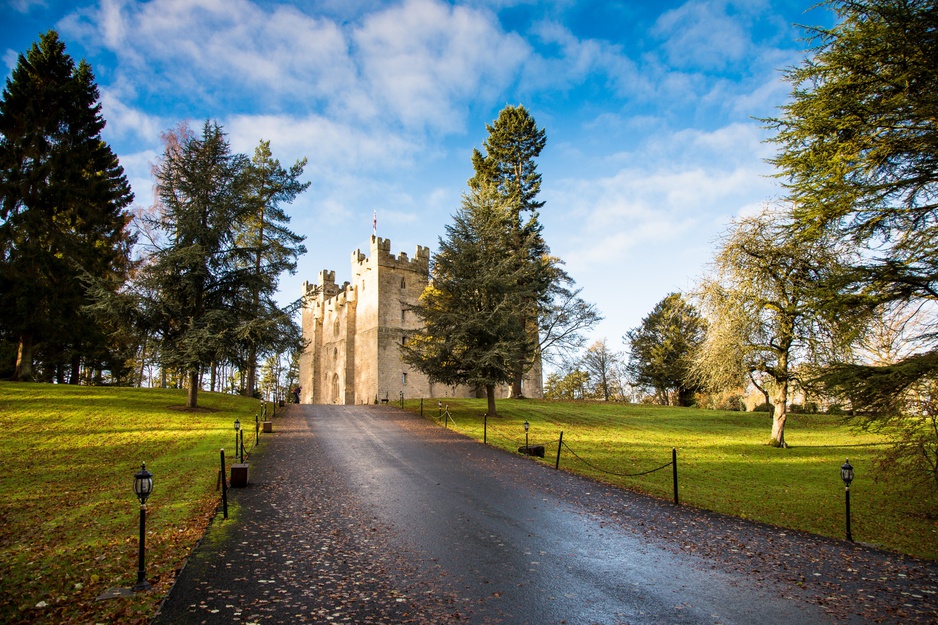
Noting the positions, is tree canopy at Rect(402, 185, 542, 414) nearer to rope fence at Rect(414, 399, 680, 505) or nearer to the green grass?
rope fence at Rect(414, 399, 680, 505)

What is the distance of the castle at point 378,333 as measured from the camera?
41188 millimetres

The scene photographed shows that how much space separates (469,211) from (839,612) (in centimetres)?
2250

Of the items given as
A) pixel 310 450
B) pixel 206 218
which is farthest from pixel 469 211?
pixel 310 450

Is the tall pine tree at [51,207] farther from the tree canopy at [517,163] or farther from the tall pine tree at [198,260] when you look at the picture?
the tree canopy at [517,163]

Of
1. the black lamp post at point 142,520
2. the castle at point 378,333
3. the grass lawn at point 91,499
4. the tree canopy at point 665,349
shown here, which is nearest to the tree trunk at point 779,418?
the tree canopy at point 665,349

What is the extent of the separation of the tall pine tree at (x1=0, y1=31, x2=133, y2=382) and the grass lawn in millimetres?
4777

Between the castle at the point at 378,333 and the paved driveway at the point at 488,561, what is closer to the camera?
the paved driveway at the point at 488,561

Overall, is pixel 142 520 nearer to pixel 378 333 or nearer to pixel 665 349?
pixel 378 333

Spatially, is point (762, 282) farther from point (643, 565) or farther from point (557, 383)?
point (557, 383)

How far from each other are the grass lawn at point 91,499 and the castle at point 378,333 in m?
20.5

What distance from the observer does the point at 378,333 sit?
135ft

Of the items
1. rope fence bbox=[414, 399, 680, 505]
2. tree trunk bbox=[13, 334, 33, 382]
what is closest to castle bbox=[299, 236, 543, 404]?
rope fence bbox=[414, 399, 680, 505]

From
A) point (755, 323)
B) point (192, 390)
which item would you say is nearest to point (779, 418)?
point (755, 323)

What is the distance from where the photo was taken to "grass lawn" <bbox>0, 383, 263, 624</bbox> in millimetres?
5477
